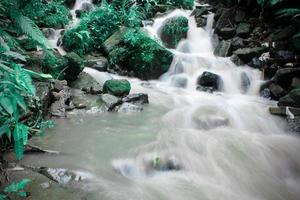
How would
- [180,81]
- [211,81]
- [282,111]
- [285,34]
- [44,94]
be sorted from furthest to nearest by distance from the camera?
[180,81]
[285,34]
[211,81]
[282,111]
[44,94]

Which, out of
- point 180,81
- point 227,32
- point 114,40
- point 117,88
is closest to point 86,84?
point 117,88

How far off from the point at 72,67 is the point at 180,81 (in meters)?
3.09

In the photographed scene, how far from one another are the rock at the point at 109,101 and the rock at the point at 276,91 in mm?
3832

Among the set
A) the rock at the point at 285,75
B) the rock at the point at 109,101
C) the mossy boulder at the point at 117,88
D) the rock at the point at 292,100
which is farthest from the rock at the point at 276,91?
the rock at the point at 109,101

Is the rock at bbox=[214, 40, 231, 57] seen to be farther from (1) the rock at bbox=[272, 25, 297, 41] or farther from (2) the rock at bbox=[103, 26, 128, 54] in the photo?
(2) the rock at bbox=[103, 26, 128, 54]

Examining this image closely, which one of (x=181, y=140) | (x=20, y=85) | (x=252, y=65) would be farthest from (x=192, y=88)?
(x=20, y=85)

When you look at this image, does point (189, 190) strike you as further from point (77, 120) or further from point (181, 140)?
point (77, 120)

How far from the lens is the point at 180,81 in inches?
328

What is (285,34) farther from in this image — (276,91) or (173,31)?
(173,31)

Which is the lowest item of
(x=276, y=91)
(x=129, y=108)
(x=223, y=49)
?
(x=129, y=108)

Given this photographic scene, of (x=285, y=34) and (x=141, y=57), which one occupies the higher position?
(x=285, y=34)

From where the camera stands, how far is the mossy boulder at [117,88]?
645 cm

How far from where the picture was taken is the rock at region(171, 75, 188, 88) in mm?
8273

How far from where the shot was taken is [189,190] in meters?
3.42
